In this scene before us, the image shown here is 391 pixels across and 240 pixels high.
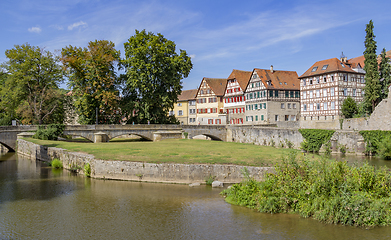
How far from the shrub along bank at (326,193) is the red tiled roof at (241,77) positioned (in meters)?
52.7

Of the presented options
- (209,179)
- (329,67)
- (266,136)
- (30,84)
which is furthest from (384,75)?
(30,84)

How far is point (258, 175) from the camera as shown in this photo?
2225cm

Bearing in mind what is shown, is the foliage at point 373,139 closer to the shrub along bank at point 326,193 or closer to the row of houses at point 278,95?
the row of houses at point 278,95

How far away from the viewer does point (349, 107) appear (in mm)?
51969

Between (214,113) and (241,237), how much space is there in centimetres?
6247

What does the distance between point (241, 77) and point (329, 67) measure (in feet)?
64.8

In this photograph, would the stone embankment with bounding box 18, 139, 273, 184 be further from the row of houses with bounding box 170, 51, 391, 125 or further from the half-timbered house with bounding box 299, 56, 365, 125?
the half-timbered house with bounding box 299, 56, 365, 125

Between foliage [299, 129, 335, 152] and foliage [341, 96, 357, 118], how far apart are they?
13932 millimetres

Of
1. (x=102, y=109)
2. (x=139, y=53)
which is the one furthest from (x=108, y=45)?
(x=102, y=109)

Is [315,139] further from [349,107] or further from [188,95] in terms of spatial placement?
[188,95]

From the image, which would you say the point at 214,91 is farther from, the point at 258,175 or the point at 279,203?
the point at 279,203

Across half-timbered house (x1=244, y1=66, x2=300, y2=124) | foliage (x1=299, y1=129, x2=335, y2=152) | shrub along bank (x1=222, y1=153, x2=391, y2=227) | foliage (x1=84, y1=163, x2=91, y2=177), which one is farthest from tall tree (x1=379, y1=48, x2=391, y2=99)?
foliage (x1=84, y1=163, x2=91, y2=177)

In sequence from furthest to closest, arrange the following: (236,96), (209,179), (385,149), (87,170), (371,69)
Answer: (236,96) < (371,69) < (385,149) < (87,170) < (209,179)

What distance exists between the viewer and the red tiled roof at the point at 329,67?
55281 millimetres
